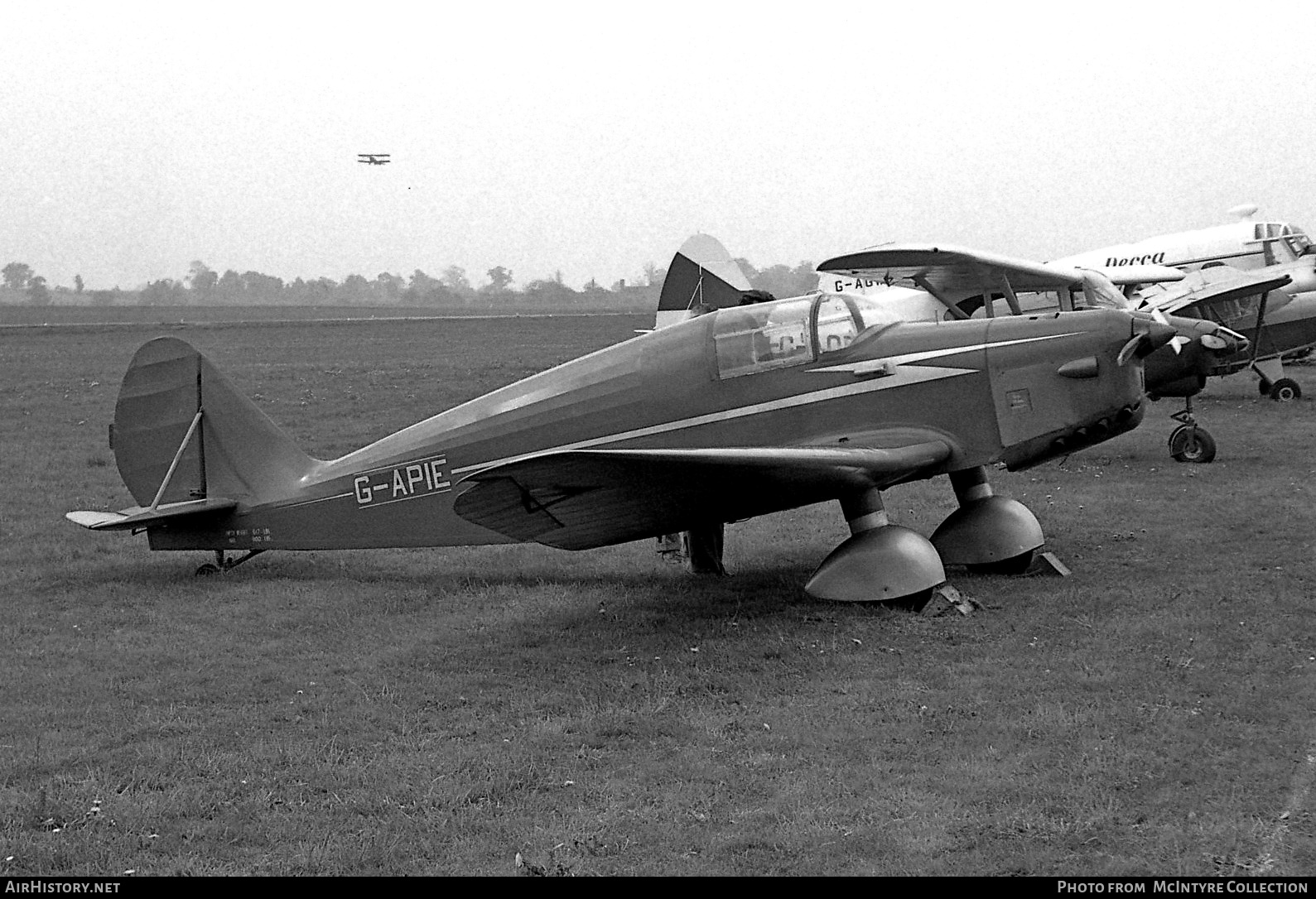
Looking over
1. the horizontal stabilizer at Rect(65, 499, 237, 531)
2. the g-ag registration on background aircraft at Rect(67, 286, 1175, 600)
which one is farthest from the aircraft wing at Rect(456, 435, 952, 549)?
the horizontal stabilizer at Rect(65, 499, 237, 531)

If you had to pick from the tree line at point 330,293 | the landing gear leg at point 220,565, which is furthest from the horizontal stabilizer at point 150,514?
the tree line at point 330,293

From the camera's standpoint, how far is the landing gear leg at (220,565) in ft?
31.4

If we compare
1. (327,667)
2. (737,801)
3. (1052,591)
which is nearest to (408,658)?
(327,667)

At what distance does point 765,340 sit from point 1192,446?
7.54 m

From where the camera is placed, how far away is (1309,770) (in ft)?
15.9

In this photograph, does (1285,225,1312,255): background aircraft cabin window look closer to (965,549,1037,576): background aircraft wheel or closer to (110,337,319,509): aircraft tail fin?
(965,549,1037,576): background aircraft wheel

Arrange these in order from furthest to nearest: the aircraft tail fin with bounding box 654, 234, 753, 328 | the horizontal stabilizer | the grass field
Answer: the aircraft tail fin with bounding box 654, 234, 753, 328
the horizontal stabilizer
the grass field

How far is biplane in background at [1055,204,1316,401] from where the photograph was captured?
16.3 meters

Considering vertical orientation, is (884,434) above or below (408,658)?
above

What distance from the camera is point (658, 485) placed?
288 inches

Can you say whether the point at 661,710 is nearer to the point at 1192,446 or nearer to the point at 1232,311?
the point at 1192,446

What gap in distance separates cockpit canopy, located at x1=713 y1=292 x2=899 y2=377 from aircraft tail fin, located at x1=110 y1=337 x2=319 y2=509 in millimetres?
3423
